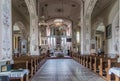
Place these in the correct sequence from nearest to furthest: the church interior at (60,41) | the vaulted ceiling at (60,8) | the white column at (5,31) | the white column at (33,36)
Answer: the white column at (5,31), the church interior at (60,41), the white column at (33,36), the vaulted ceiling at (60,8)

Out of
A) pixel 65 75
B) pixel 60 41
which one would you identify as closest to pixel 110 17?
pixel 65 75

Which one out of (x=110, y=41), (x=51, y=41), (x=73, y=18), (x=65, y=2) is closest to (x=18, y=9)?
(x=65, y=2)

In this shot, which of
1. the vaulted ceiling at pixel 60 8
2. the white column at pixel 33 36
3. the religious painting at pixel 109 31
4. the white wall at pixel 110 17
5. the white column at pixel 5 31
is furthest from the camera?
the vaulted ceiling at pixel 60 8

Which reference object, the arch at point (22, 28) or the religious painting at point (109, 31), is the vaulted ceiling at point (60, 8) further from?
the religious painting at point (109, 31)

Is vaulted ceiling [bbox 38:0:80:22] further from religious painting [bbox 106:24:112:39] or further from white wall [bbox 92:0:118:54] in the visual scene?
religious painting [bbox 106:24:112:39]

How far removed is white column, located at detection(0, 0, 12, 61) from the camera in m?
4.14

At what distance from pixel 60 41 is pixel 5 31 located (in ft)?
67.8

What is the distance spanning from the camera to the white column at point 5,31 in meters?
4.14

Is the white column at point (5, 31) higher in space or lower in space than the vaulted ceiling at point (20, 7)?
lower

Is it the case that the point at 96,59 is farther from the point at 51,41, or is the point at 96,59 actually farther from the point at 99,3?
the point at 51,41

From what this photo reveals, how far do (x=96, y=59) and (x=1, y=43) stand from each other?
173 inches

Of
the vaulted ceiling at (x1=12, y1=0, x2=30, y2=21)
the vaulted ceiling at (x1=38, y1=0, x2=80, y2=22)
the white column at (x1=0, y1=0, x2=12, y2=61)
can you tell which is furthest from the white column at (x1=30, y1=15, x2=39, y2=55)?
the white column at (x1=0, y1=0, x2=12, y2=61)

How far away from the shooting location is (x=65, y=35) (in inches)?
974

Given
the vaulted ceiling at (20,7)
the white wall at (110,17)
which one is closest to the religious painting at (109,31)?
the white wall at (110,17)
